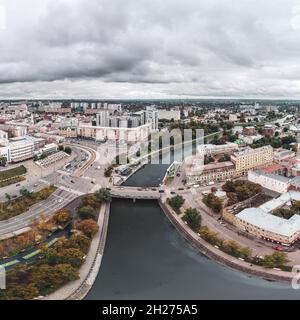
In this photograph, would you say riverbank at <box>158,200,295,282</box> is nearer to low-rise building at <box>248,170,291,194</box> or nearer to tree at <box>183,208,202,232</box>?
tree at <box>183,208,202,232</box>

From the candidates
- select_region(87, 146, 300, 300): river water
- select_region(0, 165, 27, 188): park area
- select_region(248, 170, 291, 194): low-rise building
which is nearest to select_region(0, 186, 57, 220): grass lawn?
select_region(0, 165, 27, 188): park area

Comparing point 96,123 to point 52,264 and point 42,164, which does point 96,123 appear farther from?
point 52,264

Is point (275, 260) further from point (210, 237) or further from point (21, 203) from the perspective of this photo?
point (21, 203)

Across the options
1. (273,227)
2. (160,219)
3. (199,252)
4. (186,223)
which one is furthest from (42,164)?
(273,227)

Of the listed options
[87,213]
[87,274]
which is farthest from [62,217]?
[87,274]

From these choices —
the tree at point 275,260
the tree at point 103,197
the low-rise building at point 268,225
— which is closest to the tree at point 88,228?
the tree at point 103,197

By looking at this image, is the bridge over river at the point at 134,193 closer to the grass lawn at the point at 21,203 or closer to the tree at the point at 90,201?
the tree at the point at 90,201
